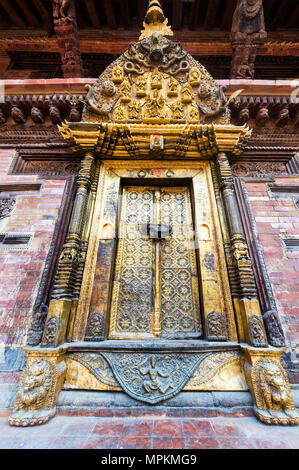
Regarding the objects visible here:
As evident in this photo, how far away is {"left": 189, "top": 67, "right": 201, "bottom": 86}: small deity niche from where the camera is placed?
12.7ft

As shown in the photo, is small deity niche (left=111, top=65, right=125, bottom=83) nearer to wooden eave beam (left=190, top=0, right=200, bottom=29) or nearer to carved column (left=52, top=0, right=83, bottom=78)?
carved column (left=52, top=0, right=83, bottom=78)

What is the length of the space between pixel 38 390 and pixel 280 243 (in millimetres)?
3454

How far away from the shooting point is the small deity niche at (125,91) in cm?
377

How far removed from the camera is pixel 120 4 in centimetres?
629

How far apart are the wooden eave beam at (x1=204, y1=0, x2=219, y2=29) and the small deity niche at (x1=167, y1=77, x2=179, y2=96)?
4488 mm

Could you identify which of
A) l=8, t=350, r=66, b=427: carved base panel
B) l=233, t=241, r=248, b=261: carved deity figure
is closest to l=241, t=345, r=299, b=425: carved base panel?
l=233, t=241, r=248, b=261: carved deity figure

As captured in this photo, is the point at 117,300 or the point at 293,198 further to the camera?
the point at 293,198

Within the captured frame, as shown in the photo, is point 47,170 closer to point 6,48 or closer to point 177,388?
point 177,388

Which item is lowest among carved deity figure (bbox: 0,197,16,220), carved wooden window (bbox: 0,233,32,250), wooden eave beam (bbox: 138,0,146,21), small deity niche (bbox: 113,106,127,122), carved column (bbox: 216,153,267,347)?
carved column (bbox: 216,153,267,347)

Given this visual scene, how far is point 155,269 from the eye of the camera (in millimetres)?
3064

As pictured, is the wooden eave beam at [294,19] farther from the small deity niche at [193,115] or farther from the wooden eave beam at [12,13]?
the wooden eave beam at [12,13]

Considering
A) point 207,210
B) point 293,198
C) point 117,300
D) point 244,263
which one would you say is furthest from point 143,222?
point 293,198
